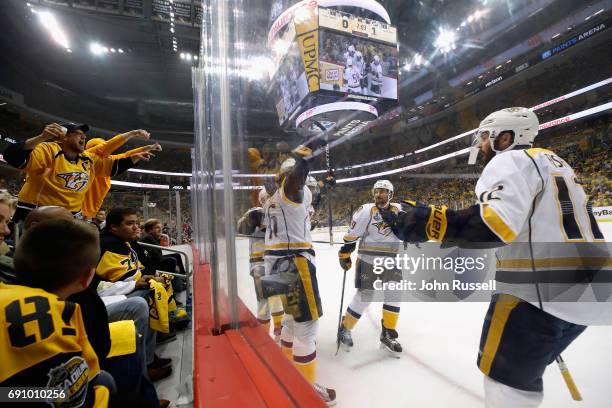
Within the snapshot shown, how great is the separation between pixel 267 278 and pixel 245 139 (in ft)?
2.26

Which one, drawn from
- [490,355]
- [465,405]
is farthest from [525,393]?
[465,405]

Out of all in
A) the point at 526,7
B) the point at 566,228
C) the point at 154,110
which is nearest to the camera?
the point at 566,228

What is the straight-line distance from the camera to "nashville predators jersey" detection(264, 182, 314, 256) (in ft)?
4.79

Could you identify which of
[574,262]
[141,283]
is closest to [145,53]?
[141,283]

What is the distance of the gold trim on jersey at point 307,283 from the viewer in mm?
1363

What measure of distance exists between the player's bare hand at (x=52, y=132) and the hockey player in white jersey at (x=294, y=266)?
1.15m

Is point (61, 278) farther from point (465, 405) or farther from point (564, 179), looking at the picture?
point (465, 405)

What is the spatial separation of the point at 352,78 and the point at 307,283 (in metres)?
4.28

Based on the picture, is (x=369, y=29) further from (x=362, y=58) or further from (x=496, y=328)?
(x=496, y=328)

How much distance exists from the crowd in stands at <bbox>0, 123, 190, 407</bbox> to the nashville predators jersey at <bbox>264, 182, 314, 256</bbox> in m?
0.69

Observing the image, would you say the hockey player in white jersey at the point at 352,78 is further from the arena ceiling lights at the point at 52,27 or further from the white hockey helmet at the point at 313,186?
the arena ceiling lights at the point at 52,27

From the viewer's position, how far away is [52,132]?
4.91ft

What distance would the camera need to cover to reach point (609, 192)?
2271 mm

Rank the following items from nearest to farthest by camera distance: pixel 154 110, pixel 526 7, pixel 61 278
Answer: pixel 61 278 → pixel 526 7 → pixel 154 110
